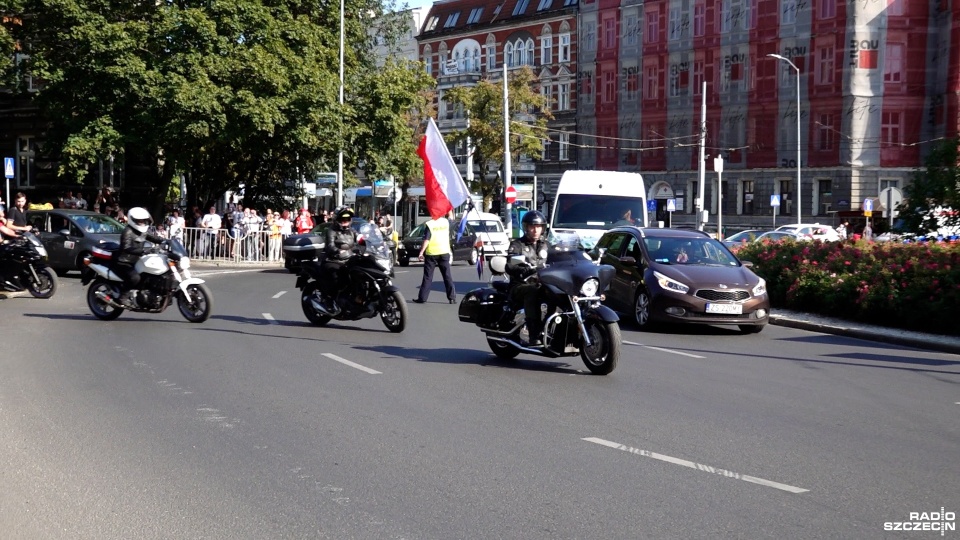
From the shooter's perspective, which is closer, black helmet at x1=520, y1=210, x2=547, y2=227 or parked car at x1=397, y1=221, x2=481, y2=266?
black helmet at x1=520, y1=210, x2=547, y2=227

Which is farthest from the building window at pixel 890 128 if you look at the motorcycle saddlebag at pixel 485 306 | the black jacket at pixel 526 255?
the motorcycle saddlebag at pixel 485 306

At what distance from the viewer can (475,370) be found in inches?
461

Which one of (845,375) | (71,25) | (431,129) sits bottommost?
(845,375)

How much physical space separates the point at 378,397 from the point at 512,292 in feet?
8.47

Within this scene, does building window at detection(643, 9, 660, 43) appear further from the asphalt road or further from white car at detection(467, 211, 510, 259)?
the asphalt road

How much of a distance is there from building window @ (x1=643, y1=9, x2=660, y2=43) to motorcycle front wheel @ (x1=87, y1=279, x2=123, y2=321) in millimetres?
59840

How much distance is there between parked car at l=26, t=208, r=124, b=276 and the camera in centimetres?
2703

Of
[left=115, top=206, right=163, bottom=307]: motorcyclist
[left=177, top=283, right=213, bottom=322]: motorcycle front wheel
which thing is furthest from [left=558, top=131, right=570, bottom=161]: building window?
[left=177, top=283, right=213, bottom=322]: motorcycle front wheel

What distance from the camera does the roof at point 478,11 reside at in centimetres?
8094

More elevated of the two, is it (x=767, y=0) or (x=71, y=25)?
(x=767, y=0)

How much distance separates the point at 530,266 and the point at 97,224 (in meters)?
18.2

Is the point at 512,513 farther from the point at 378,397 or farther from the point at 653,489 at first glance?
the point at 378,397

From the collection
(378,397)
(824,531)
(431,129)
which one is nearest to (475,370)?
(378,397)

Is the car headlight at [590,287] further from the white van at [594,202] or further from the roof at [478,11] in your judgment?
the roof at [478,11]
